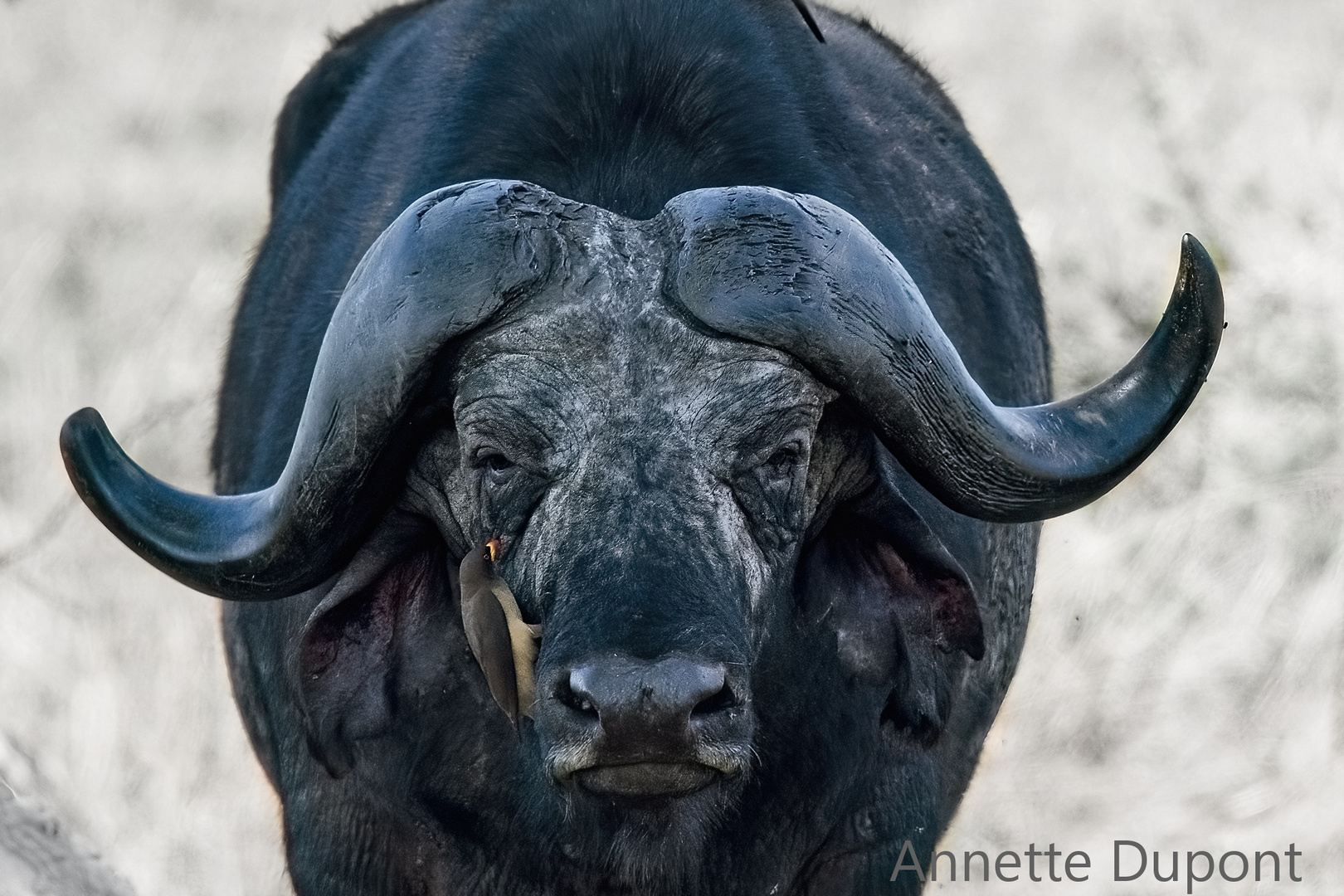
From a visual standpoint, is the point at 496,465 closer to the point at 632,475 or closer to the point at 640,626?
the point at 632,475

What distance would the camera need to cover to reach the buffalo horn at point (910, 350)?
3.64 metres

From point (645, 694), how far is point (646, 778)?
0.77ft

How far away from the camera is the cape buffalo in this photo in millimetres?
3627

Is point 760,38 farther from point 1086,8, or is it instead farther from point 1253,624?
point 1086,8

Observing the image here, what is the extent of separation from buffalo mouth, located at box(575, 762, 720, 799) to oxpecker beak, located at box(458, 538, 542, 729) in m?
0.30

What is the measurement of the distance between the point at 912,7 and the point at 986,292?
550 cm

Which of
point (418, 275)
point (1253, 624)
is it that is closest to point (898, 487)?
point (418, 275)

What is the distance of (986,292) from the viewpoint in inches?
205

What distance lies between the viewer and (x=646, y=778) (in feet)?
11.2

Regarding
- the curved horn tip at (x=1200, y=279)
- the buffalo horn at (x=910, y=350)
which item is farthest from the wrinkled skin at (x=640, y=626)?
the curved horn tip at (x=1200, y=279)

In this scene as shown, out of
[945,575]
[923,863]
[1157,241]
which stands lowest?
[923,863]

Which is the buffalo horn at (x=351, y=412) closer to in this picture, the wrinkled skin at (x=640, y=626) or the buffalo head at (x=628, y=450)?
the buffalo head at (x=628, y=450)

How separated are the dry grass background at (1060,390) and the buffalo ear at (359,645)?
102 inches

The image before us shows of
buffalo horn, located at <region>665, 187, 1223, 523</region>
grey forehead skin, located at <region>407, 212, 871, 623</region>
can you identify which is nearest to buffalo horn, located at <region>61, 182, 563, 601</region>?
A: grey forehead skin, located at <region>407, 212, 871, 623</region>
